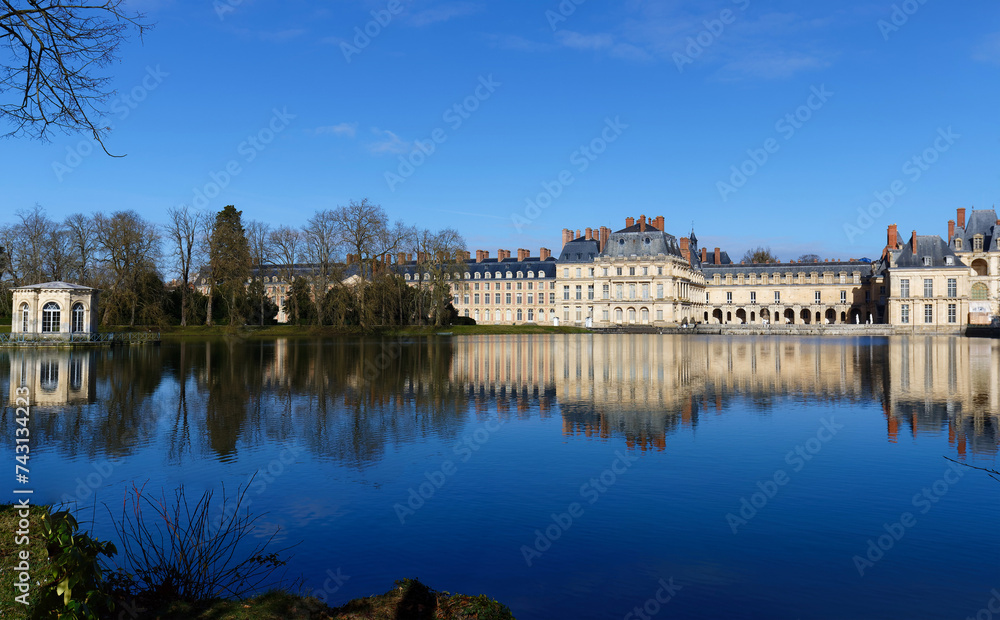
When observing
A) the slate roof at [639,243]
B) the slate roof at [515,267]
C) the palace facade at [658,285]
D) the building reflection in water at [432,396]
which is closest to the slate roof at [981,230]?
the palace facade at [658,285]

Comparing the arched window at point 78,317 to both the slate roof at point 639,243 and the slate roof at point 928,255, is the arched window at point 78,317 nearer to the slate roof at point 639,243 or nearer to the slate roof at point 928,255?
the slate roof at point 639,243

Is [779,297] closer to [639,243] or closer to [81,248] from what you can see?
[639,243]

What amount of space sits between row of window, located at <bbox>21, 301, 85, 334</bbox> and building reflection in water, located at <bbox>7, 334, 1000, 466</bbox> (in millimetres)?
9886

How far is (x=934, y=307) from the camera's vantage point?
72.1 metres

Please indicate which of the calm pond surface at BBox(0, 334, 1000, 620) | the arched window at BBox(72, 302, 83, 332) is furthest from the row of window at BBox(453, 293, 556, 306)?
the calm pond surface at BBox(0, 334, 1000, 620)

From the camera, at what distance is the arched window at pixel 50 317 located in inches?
1487

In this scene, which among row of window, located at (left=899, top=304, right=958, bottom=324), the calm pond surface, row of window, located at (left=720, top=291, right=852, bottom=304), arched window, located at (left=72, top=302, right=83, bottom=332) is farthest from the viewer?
row of window, located at (left=720, top=291, right=852, bottom=304)

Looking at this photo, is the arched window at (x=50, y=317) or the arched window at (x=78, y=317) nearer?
the arched window at (x=50, y=317)

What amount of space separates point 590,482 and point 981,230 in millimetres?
79742

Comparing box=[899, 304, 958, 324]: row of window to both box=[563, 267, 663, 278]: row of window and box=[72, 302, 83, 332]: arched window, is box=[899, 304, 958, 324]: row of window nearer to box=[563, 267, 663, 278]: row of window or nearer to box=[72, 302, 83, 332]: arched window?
box=[563, 267, 663, 278]: row of window

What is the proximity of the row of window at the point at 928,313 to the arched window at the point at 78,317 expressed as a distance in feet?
228

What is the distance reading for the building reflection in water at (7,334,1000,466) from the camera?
1127cm

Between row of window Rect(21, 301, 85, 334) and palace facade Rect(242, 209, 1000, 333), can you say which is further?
palace facade Rect(242, 209, 1000, 333)

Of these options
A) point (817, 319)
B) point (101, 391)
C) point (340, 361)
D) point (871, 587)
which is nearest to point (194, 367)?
point (340, 361)
